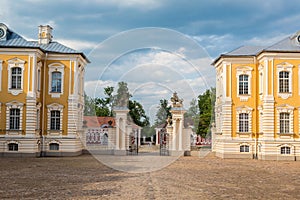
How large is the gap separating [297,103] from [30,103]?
2057 cm

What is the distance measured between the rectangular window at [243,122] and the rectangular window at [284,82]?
3585 mm

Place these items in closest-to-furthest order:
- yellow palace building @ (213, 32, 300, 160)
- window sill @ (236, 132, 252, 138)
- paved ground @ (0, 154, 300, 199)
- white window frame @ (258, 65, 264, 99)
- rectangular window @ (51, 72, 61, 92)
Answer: paved ground @ (0, 154, 300, 199) < yellow palace building @ (213, 32, 300, 160) < white window frame @ (258, 65, 264, 99) < window sill @ (236, 132, 252, 138) < rectangular window @ (51, 72, 61, 92)

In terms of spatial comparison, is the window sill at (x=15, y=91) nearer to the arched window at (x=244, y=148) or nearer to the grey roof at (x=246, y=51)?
the grey roof at (x=246, y=51)

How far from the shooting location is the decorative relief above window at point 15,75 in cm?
3244

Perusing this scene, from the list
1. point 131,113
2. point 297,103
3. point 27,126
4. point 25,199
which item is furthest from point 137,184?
point 297,103

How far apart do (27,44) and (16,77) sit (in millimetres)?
2725

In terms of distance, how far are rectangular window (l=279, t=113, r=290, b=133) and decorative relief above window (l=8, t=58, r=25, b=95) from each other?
66.2 feet

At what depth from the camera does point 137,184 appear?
15695 mm

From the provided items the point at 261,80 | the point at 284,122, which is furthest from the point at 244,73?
the point at 284,122

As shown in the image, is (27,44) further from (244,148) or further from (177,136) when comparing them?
(244,148)

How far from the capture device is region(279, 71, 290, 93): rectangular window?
3278cm

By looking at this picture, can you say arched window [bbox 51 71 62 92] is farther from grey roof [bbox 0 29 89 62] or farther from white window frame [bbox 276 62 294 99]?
white window frame [bbox 276 62 294 99]

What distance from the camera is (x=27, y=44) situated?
3300 centimetres

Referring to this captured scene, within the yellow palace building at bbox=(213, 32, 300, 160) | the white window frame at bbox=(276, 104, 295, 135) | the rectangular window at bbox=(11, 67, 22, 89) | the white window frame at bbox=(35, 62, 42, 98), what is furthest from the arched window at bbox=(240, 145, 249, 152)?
the rectangular window at bbox=(11, 67, 22, 89)
